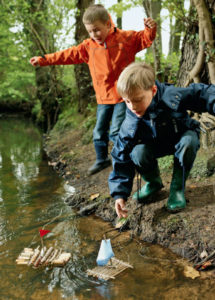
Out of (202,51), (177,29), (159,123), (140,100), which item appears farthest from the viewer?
(177,29)

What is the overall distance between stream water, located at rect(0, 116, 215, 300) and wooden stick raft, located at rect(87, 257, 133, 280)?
1.2 inches

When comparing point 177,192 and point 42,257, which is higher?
point 177,192

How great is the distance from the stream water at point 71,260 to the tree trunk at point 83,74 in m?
3.94

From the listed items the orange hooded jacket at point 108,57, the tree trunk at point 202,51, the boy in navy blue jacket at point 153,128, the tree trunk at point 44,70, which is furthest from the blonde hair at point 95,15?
the tree trunk at point 44,70

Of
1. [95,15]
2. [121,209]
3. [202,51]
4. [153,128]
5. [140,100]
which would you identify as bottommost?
[121,209]

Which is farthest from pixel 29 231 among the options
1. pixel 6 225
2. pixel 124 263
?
pixel 124 263

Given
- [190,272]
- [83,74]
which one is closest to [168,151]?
[190,272]

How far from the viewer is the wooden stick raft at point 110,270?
1732 mm

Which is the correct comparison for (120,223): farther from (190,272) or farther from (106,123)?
(106,123)

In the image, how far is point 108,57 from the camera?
3223 mm

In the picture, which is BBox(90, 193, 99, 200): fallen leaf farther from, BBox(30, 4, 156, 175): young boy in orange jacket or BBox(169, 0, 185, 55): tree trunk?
BBox(169, 0, 185, 55): tree trunk

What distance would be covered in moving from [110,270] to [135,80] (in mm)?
1229

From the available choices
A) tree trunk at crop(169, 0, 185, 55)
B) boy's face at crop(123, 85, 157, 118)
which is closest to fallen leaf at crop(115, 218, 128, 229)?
boy's face at crop(123, 85, 157, 118)

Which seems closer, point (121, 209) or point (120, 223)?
point (121, 209)
